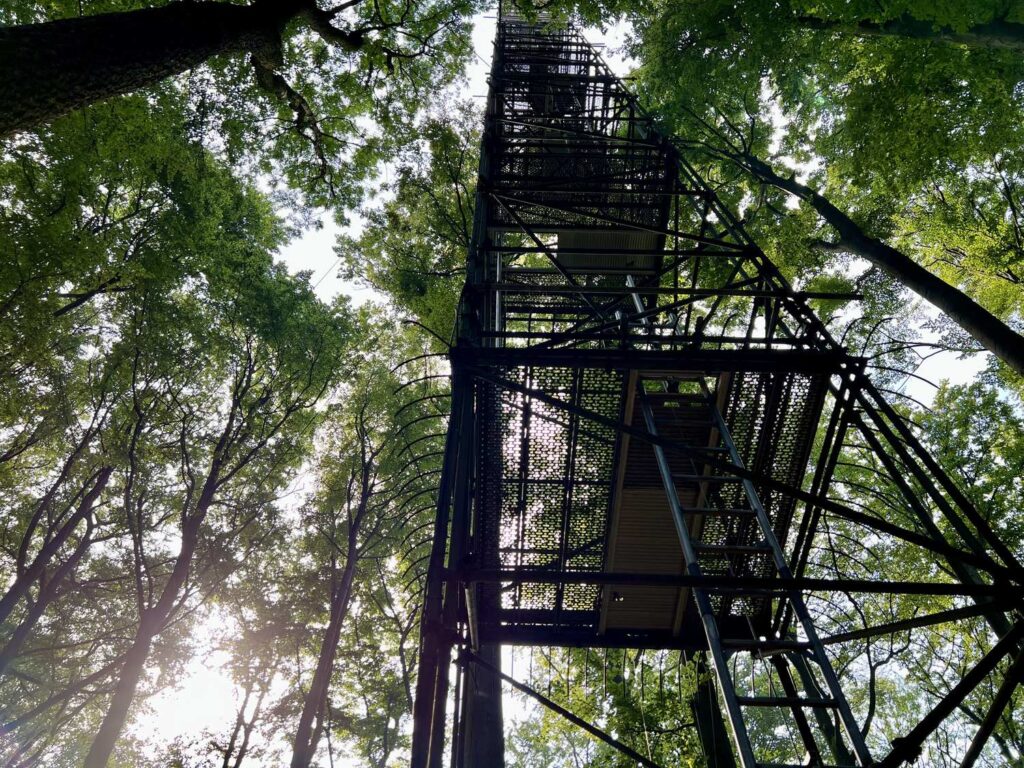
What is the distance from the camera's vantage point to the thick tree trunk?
341 centimetres

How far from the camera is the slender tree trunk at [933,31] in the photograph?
18.0 ft

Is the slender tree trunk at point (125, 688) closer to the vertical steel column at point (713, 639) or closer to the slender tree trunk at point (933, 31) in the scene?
the vertical steel column at point (713, 639)

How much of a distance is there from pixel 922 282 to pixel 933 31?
3333mm

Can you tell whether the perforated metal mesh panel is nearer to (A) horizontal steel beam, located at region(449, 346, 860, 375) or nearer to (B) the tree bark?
(A) horizontal steel beam, located at region(449, 346, 860, 375)

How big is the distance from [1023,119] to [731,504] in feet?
20.5

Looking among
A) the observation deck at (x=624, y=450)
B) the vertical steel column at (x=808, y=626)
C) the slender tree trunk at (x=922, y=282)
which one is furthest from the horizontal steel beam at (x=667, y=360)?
the slender tree trunk at (x=922, y=282)

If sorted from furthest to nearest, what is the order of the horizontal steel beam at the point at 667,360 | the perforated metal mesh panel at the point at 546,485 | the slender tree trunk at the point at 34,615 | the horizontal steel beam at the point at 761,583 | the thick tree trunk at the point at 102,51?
the slender tree trunk at the point at 34,615
the perforated metal mesh panel at the point at 546,485
the horizontal steel beam at the point at 667,360
the thick tree trunk at the point at 102,51
the horizontal steel beam at the point at 761,583

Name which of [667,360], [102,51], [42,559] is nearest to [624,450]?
[667,360]

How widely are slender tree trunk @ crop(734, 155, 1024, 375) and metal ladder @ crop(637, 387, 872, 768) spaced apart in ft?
14.6

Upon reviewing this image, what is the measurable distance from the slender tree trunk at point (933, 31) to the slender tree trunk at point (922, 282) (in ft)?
9.32

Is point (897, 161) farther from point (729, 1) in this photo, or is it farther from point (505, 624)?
point (505, 624)

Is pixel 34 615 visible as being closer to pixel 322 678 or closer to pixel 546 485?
pixel 322 678

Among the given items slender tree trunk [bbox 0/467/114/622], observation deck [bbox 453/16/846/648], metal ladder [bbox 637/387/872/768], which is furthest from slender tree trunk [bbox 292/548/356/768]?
metal ladder [bbox 637/387/872/768]

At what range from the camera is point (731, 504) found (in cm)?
466
